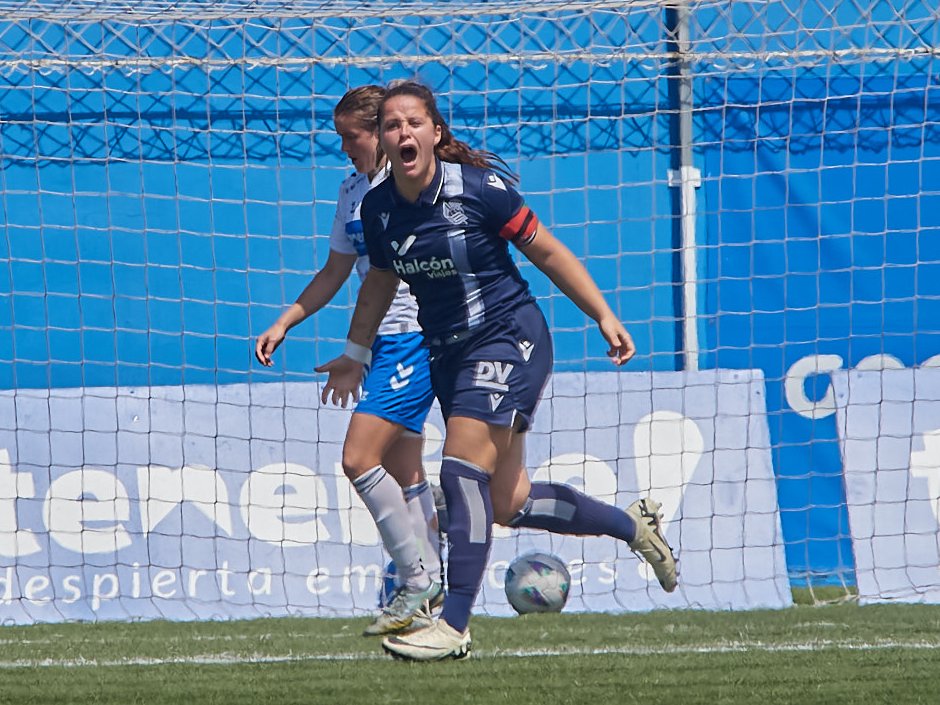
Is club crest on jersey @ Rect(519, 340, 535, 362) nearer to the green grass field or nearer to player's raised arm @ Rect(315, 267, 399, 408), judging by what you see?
player's raised arm @ Rect(315, 267, 399, 408)

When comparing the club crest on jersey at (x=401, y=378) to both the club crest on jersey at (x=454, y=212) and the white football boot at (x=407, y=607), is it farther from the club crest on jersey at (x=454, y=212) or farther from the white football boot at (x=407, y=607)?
the club crest on jersey at (x=454, y=212)

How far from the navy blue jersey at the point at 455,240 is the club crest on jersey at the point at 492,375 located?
13 cm

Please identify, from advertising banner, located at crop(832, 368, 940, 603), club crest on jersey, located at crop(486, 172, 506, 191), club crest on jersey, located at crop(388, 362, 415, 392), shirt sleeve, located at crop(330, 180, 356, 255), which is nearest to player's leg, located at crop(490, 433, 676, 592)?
club crest on jersey, located at crop(388, 362, 415, 392)

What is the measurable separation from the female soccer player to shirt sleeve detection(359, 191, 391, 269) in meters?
0.58

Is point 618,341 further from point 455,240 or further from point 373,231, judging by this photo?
point 373,231

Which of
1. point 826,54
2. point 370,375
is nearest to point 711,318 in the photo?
point 826,54

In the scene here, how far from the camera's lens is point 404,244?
4125 mm

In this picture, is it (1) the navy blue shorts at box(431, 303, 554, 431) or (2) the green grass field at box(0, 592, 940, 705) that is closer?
(2) the green grass field at box(0, 592, 940, 705)

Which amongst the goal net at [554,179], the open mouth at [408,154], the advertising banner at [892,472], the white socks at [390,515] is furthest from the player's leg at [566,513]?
the goal net at [554,179]

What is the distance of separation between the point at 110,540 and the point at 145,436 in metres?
0.51

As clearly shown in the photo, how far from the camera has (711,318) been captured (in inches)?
308

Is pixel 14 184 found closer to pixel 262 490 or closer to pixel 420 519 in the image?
pixel 262 490

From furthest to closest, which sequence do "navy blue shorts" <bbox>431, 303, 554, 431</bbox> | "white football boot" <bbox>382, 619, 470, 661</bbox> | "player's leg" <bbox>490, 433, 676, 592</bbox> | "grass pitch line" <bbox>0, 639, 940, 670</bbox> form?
1. "player's leg" <bbox>490, 433, 676, 592</bbox>
2. "grass pitch line" <bbox>0, 639, 940, 670</bbox>
3. "navy blue shorts" <bbox>431, 303, 554, 431</bbox>
4. "white football boot" <bbox>382, 619, 470, 661</bbox>

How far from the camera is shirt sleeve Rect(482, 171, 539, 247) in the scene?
161 inches
